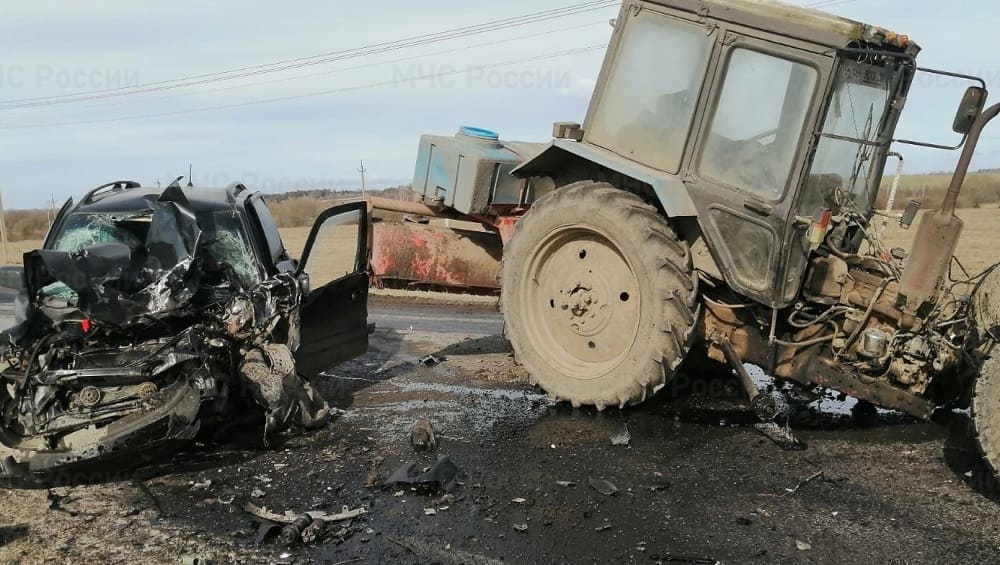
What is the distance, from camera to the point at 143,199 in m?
5.84

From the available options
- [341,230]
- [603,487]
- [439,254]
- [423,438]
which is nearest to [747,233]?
[603,487]

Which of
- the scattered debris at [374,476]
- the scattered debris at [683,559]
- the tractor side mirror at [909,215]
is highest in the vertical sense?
the tractor side mirror at [909,215]

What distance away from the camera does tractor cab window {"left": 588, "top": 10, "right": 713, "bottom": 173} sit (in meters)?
5.28

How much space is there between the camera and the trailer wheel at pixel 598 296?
513cm

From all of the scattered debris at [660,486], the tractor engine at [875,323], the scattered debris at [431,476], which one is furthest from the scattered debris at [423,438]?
the tractor engine at [875,323]

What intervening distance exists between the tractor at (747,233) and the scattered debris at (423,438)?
3.36 ft

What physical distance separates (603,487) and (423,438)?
128 centimetres

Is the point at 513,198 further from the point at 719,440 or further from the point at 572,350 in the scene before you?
the point at 719,440

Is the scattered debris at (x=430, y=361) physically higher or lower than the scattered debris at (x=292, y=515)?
lower

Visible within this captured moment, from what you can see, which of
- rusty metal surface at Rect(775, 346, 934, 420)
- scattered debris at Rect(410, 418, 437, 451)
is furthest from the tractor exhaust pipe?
scattered debris at Rect(410, 418, 437, 451)

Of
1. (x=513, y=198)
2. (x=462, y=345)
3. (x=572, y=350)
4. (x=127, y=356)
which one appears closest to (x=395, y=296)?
(x=462, y=345)

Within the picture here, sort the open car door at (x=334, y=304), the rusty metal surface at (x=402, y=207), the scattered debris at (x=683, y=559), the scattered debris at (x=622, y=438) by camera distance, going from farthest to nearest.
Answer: the rusty metal surface at (x=402, y=207) < the open car door at (x=334, y=304) < the scattered debris at (x=622, y=438) < the scattered debris at (x=683, y=559)

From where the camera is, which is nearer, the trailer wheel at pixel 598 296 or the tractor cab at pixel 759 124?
the tractor cab at pixel 759 124

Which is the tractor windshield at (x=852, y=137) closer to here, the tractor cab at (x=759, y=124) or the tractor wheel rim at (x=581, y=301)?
the tractor cab at (x=759, y=124)
